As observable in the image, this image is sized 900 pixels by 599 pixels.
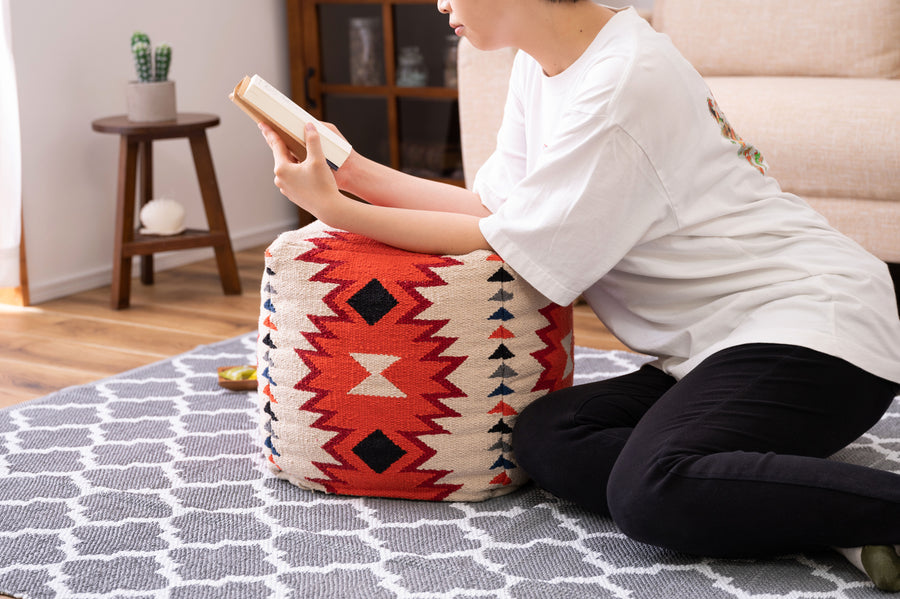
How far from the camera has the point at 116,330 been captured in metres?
2.35

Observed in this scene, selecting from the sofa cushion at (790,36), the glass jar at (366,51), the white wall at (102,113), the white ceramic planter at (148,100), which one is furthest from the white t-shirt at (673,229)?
the glass jar at (366,51)

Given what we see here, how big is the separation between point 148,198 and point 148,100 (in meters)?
0.30

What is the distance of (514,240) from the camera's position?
4.12 ft

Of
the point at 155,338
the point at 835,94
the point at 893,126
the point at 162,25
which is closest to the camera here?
the point at 893,126

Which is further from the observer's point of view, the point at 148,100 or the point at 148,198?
the point at 148,198

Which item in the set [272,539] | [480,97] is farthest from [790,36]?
[272,539]

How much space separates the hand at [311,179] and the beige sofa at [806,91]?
114 cm

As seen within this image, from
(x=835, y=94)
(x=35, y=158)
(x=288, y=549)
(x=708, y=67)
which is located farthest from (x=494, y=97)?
(x=288, y=549)

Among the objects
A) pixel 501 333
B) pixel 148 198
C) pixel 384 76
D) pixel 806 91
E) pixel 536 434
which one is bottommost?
pixel 536 434

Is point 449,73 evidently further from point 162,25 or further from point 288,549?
point 288,549

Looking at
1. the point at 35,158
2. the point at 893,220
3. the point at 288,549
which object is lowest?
the point at 288,549

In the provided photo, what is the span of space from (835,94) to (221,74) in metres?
1.80

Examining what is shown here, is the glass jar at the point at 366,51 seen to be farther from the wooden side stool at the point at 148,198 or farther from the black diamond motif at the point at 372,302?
the black diamond motif at the point at 372,302

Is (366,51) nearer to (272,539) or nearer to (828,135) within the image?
(828,135)
